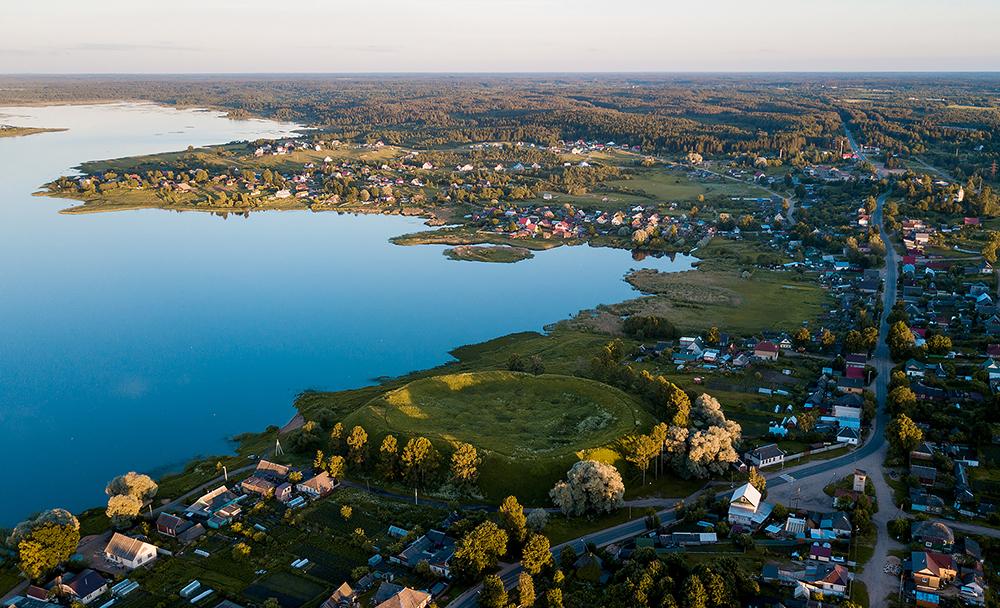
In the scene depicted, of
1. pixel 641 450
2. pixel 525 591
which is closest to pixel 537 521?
pixel 525 591

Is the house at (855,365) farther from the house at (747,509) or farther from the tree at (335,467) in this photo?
the tree at (335,467)

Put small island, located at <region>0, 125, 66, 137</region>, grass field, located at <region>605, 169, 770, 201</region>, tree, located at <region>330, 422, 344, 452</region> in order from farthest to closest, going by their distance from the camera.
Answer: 1. small island, located at <region>0, 125, 66, 137</region>
2. grass field, located at <region>605, 169, 770, 201</region>
3. tree, located at <region>330, 422, 344, 452</region>

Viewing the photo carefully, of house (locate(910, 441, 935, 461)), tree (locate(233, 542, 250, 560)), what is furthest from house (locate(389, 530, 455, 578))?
house (locate(910, 441, 935, 461))

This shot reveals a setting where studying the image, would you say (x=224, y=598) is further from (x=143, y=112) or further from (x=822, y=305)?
(x=143, y=112)

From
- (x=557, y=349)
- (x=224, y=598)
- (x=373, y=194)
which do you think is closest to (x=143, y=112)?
(x=373, y=194)

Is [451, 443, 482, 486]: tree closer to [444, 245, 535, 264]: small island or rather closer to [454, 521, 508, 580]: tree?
[454, 521, 508, 580]: tree

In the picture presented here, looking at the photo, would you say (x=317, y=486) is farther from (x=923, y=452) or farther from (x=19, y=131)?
(x=19, y=131)
